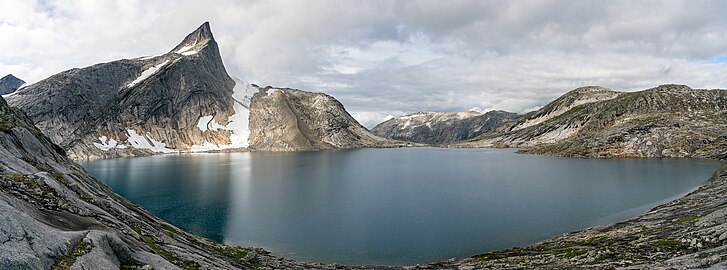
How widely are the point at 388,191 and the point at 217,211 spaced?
36300 millimetres

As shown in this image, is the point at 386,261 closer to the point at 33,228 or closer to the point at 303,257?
the point at 303,257

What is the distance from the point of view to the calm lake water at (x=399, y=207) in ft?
160

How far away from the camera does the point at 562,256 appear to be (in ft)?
121

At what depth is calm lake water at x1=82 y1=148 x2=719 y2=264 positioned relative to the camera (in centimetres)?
4862

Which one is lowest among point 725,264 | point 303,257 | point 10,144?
point 303,257

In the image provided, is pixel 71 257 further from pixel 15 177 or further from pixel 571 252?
pixel 571 252

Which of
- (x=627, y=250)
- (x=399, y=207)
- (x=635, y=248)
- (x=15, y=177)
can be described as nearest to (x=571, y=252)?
(x=627, y=250)

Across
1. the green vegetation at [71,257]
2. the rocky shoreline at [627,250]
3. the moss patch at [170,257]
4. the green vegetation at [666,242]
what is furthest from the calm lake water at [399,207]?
the green vegetation at [71,257]

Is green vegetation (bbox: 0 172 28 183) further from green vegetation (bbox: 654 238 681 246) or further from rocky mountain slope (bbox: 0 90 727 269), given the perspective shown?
green vegetation (bbox: 654 238 681 246)

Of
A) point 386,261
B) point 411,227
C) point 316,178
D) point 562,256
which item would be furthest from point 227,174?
point 562,256

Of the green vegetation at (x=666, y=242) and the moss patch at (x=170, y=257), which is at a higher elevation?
the moss patch at (x=170, y=257)

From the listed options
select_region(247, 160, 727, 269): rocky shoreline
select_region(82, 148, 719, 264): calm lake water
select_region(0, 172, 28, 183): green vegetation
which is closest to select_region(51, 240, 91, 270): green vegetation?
select_region(0, 172, 28, 183): green vegetation

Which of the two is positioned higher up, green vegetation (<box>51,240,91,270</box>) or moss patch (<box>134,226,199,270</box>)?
green vegetation (<box>51,240,91,270</box>)

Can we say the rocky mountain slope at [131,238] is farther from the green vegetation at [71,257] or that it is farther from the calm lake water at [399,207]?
the calm lake water at [399,207]
